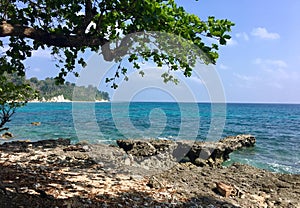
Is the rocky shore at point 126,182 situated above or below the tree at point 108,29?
below

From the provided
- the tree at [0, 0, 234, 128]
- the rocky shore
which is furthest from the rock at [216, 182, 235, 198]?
the tree at [0, 0, 234, 128]

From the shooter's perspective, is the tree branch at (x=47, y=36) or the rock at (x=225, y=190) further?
the rock at (x=225, y=190)

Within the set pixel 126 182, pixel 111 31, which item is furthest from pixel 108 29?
pixel 126 182

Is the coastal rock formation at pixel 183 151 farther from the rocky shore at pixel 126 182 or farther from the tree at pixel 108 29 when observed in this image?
the tree at pixel 108 29

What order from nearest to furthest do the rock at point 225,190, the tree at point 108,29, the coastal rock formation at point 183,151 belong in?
1. the tree at point 108,29
2. the rock at point 225,190
3. the coastal rock formation at point 183,151

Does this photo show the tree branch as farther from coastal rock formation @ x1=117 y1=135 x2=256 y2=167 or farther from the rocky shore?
coastal rock formation @ x1=117 y1=135 x2=256 y2=167

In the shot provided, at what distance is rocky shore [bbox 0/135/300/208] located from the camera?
6.47 metres

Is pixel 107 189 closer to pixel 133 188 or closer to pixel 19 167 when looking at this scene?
pixel 133 188

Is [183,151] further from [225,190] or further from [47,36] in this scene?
[47,36]

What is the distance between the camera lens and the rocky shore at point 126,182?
6.47 m

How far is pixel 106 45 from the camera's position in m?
6.62

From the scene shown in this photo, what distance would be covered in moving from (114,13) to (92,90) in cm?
356

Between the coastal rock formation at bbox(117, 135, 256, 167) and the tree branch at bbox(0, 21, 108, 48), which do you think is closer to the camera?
the tree branch at bbox(0, 21, 108, 48)

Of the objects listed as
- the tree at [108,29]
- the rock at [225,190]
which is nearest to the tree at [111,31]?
the tree at [108,29]
